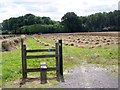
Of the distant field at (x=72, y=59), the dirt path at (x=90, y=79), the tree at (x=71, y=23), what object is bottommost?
the distant field at (x=72, y=59)

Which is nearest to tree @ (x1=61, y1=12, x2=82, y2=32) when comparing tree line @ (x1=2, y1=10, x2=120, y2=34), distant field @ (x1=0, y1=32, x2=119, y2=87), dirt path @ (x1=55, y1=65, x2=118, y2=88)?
tree line @ (x1=2, y1=10, x2=120, y2=34)

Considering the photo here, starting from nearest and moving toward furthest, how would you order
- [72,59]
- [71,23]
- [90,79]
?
[90,79] → [72,59] → [71,23]

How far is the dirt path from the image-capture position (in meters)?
9.25

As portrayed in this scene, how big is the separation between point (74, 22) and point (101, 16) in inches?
439

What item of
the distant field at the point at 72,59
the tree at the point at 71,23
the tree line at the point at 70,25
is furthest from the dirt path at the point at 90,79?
the tree at the point at 71,23

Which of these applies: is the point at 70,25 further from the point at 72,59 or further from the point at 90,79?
the point at 90,79

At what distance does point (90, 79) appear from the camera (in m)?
10.5

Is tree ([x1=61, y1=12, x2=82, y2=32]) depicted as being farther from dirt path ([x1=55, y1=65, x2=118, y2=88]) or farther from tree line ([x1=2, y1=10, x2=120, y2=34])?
dirt path ([x1=55, y1=65, x2=118, y2=88])

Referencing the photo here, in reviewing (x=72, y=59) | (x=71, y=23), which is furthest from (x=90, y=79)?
(x=71, y=23)

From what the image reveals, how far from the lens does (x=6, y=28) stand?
128 metres

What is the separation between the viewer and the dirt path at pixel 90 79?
9.25 meters

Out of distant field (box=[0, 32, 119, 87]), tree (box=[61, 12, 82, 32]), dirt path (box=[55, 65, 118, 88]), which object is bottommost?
distant field (box=[0, 32, 119, 87])

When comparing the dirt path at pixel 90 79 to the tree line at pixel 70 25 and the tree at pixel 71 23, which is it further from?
the tree at pixel 71 23

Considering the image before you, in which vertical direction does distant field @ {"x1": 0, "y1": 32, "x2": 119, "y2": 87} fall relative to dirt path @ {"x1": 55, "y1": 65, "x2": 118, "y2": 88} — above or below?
below
